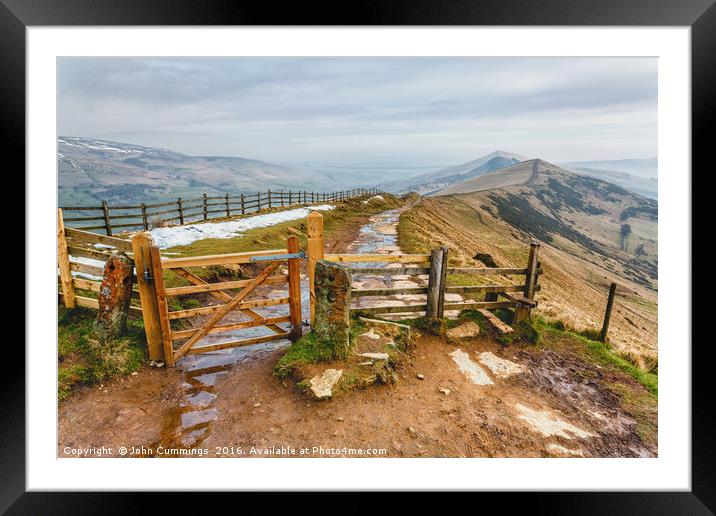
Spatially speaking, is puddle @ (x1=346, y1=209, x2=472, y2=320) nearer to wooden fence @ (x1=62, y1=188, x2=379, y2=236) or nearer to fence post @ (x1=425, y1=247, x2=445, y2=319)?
fence post @ (x1=425, y1=247, x2=445, y2=319)

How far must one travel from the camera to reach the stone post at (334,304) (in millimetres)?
4520

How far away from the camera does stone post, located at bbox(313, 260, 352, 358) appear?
4.52 metres

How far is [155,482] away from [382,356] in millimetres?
3147

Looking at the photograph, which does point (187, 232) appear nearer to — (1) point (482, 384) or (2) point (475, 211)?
(1) point (482, 384)

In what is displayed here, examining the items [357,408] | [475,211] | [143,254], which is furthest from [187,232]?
[475,211]

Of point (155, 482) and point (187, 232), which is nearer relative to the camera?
point (155, 482)

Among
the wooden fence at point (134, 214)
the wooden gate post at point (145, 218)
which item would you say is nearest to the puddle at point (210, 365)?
the wooden fence at point (134, 214)

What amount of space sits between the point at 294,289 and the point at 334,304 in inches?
45.1

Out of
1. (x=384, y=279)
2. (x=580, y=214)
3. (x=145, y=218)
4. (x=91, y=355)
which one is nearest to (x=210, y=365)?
(x=91, y=355)

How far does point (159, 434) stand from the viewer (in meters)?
3.70

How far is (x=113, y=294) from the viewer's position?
4.81 m

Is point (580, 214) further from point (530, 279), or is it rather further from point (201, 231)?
point (201, 231)

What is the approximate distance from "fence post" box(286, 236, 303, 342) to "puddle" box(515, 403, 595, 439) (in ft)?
11.9

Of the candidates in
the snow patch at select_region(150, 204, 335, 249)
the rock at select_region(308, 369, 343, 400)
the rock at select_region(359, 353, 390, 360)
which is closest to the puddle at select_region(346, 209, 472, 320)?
the rock at select_region(359, 353, 390, 360)
